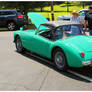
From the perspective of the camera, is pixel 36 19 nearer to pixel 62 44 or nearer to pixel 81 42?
pixel 62 44

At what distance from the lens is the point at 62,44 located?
5281 mm

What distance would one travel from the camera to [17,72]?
5492 mm

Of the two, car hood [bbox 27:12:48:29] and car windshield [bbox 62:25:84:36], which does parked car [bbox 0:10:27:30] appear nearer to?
car hood [bbox 27:12:48:29]

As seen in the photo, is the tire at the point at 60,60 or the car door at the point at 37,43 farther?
the car door at the point at 37,43

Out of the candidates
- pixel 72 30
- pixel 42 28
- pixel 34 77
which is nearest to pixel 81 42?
pixel 72 30

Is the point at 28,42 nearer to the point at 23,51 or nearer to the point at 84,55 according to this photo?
the point at 23,51

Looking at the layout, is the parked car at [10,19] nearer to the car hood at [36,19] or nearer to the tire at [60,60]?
the car hood at [36,19]

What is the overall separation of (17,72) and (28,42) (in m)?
1.68

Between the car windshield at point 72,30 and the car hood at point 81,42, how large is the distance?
29 centimetres

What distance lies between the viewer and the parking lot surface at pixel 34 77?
14.5 ft

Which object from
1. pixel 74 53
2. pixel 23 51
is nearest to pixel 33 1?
pixel 23 51

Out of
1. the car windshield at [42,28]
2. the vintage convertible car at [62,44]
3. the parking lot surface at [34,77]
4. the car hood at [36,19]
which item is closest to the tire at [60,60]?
the vintage convertible car at [62,44]

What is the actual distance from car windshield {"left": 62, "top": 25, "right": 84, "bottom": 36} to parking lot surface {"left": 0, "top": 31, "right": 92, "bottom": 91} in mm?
1166

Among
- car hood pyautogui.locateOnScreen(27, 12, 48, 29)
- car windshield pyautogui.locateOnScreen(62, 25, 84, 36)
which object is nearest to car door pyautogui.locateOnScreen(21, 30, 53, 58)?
car windshield pyautogui.locateOnScreen(62, 25, 84, 36)
